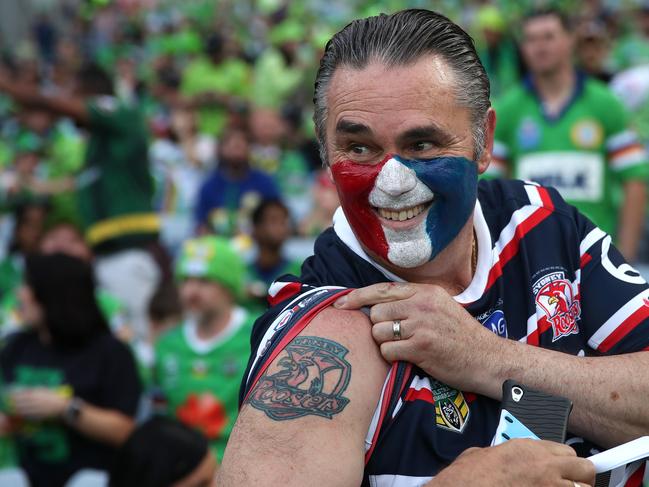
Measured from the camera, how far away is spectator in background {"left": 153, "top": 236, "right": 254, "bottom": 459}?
5.37 m

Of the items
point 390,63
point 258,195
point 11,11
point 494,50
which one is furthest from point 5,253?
point 11,11

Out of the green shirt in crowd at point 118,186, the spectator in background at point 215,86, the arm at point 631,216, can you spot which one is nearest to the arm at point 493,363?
the arm at point 631,216

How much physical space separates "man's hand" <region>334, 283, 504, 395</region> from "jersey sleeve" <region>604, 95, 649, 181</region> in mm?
4096

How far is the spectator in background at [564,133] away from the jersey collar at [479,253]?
11.8 feet

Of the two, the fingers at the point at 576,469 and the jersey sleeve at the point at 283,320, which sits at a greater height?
the jersey sleeve at the point at 283,320

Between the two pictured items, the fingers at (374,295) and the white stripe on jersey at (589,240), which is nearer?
the fingers at (374,295)

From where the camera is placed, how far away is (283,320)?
2088 millimetres

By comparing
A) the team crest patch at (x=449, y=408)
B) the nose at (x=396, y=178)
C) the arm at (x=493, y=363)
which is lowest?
the team crest patch at (x=449, y=408)

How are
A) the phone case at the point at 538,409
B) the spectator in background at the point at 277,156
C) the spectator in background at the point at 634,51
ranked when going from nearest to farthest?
the phone case at the point at 538,409 < the spectator in background at the point at 634,51 < the spectator in background at the point at 277,156

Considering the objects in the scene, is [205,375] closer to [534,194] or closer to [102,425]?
[102,425]

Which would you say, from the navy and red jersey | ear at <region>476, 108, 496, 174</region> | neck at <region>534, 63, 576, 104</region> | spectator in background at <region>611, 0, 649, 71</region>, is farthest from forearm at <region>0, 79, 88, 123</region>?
ear at <region>476, 108, 496, 174</region>

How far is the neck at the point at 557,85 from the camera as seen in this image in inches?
235

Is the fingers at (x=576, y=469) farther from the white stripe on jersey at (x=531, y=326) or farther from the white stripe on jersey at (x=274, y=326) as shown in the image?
the white stripe on jersey at (x=274, y=326)

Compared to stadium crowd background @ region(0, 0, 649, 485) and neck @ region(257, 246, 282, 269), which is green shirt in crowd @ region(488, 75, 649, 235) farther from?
neck @ region(257, 246, 282, 269)
